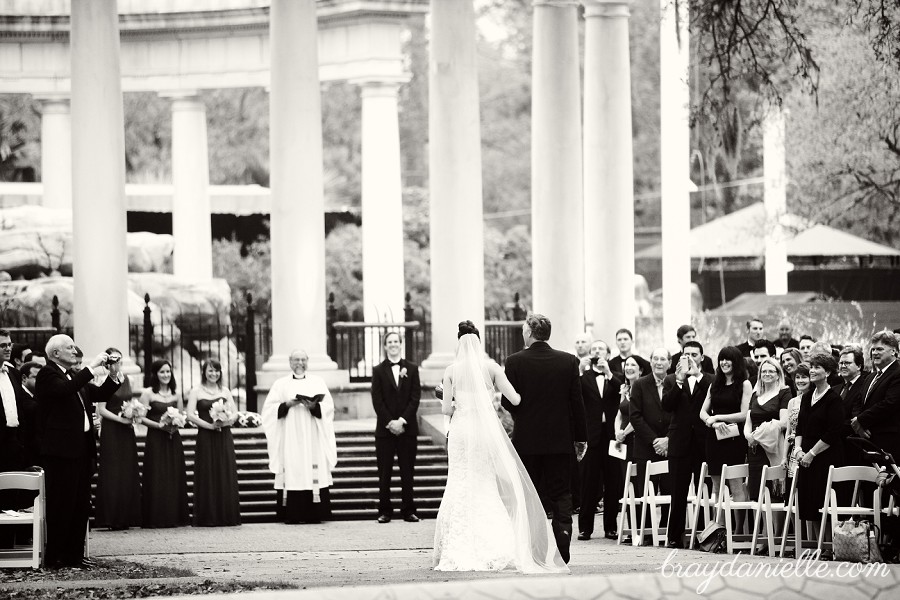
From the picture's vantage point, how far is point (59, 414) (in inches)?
953

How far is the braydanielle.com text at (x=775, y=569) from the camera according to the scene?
16289 millimetres

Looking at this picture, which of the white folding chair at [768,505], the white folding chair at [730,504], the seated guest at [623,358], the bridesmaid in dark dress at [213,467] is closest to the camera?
the white folding chair at [768,505]

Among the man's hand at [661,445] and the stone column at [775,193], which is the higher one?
the stone column at [775,193]

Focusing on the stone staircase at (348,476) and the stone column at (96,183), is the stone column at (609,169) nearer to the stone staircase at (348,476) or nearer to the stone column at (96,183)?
the stone staircase at (348,476)

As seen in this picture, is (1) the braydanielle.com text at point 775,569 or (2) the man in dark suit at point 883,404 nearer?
(1) the braydanielle.com text at point 775,569

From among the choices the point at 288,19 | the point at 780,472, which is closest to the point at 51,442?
the point at 780,472

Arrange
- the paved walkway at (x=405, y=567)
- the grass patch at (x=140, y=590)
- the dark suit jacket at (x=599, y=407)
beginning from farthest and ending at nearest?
the dark suit jacket at (x=599, y=407) < the grass patch at (x=140, y=590) < the paved walkway at (x=405, y=567)

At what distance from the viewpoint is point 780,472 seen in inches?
981

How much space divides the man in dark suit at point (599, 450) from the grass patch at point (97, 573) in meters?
9.00

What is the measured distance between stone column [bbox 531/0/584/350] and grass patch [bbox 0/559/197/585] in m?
22.4

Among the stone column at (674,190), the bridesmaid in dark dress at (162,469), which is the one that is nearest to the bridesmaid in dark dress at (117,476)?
the bridesmaid in dark dress at (162,469)

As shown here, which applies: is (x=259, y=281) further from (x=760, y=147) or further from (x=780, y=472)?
(x=780, y=472)

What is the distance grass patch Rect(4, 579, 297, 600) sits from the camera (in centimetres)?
1959

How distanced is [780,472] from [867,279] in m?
55.0
